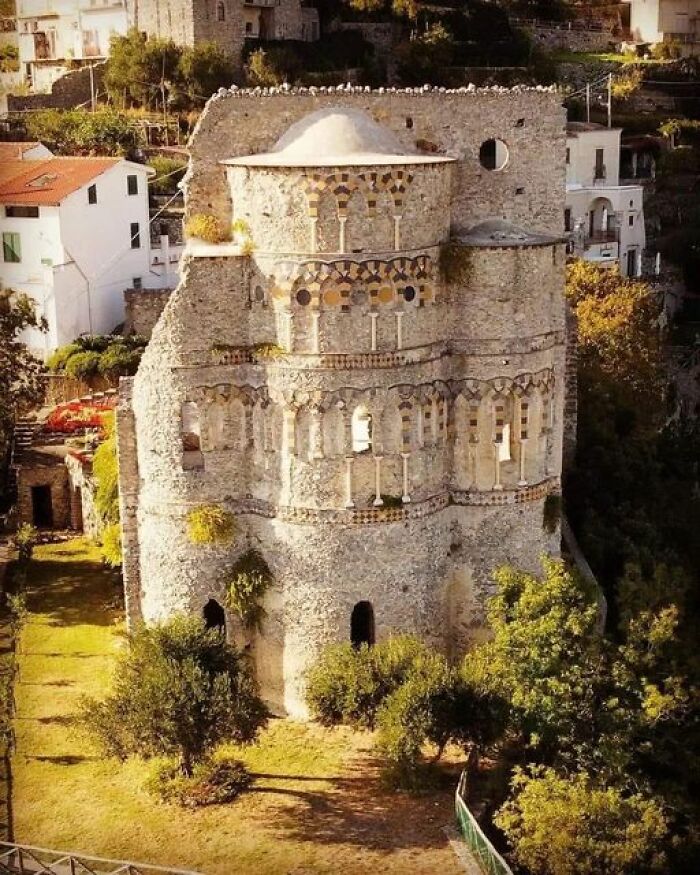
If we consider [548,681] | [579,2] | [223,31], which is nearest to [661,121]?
[579,2]

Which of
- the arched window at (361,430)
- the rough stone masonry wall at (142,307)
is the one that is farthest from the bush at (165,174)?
the arched window at (361,430)

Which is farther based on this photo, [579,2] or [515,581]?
[579,2]

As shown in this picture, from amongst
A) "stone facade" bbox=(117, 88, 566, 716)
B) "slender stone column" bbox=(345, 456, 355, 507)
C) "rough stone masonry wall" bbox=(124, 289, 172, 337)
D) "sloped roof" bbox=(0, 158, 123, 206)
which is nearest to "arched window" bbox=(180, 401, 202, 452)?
"stone facade" bbox=(117, 88, 566, 716)

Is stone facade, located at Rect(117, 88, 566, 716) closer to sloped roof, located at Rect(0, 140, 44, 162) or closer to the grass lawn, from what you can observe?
the grass lawn

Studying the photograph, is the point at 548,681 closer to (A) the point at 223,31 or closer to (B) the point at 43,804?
(B) the point at 43,804

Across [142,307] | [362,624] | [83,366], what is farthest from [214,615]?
[142,307]

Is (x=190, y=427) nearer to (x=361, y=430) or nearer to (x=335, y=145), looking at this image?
(x=361, y=430)

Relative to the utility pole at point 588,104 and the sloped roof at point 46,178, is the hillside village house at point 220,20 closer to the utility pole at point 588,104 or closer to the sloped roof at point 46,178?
the utility pole at point 588,104
